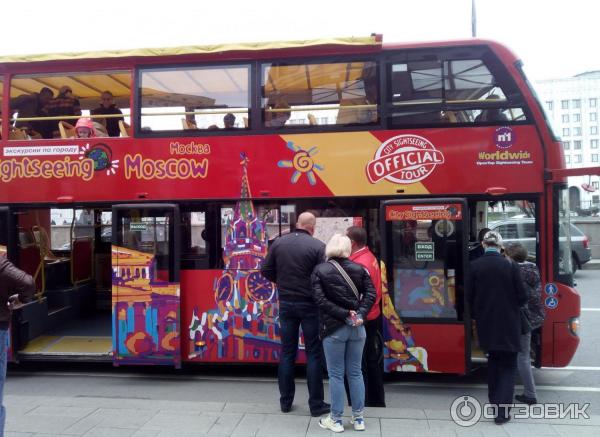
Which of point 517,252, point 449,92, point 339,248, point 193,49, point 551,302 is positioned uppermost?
point 193,49

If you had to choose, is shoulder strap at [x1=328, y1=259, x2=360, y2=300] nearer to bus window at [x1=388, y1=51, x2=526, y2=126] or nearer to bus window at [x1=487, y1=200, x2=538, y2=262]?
bus window at [x1=388, y1=51, x2=526, y2=126]

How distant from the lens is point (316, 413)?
15.3 feet

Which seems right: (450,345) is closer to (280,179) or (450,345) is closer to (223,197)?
(280,179)

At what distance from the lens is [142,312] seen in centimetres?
588

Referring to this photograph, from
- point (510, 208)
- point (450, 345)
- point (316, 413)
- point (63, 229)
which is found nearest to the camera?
point (316, 413)

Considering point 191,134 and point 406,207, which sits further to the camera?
point 191,134

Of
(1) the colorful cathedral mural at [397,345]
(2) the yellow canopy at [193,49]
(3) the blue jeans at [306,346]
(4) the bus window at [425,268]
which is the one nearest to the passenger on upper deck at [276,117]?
(2) the yellow canopy at [193,49]

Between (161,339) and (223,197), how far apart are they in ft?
6.12

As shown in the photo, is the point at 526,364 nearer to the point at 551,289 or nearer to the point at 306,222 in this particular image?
the point at 551,289

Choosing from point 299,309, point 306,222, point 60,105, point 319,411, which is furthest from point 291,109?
point 319,411

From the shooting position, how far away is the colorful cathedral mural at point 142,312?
19.1ft

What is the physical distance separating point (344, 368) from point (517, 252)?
220 cm

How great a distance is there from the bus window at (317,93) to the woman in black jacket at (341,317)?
1909mm

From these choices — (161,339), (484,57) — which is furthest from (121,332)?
(484,57)
